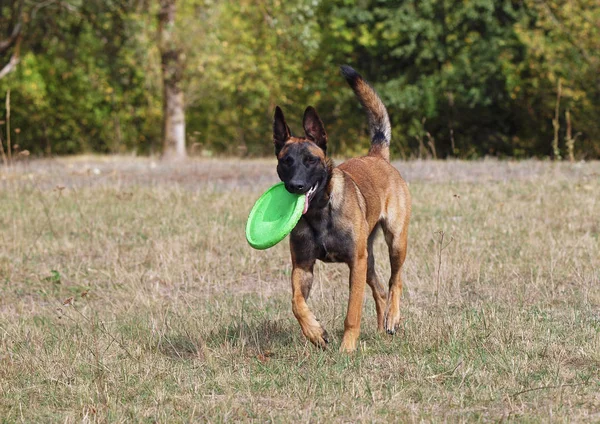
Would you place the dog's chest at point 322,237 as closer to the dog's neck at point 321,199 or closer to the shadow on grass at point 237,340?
the dog's neck at point 321,199

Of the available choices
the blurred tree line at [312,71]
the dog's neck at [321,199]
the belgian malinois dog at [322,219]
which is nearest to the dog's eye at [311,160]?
the belgian malinois dog at [322,219]

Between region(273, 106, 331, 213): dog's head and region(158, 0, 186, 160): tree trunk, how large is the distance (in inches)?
675

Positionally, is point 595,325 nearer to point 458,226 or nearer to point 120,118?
point 458,226

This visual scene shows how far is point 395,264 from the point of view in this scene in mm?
7340

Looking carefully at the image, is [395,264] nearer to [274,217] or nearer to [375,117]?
[274,217]

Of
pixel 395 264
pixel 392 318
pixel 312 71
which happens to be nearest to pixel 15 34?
pixel 312 71

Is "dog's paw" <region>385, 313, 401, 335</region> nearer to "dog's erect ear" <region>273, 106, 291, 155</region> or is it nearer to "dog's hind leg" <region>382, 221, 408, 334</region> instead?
"dog's hind leg" <region>382, 221, 408, 334</region>

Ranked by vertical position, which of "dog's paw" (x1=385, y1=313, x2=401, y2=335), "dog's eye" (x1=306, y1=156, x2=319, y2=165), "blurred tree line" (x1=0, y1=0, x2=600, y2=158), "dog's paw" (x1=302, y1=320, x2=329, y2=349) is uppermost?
"blurred tree line" (x1=0, y1=0, x2=600, y2=158)

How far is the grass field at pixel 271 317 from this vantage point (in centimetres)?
509

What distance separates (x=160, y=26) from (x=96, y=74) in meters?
8.76

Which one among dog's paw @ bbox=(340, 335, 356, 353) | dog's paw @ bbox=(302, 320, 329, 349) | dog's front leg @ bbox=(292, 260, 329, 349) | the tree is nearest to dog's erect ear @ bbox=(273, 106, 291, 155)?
dog's front leg @ bbox=(292, 260, 329, 349)

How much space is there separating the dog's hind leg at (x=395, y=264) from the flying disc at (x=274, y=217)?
117cm

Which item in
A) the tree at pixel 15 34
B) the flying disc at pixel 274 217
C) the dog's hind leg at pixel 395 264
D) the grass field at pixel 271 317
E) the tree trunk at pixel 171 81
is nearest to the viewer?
the grass field at pixel 271 317

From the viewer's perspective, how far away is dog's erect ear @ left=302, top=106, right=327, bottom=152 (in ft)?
21.1
